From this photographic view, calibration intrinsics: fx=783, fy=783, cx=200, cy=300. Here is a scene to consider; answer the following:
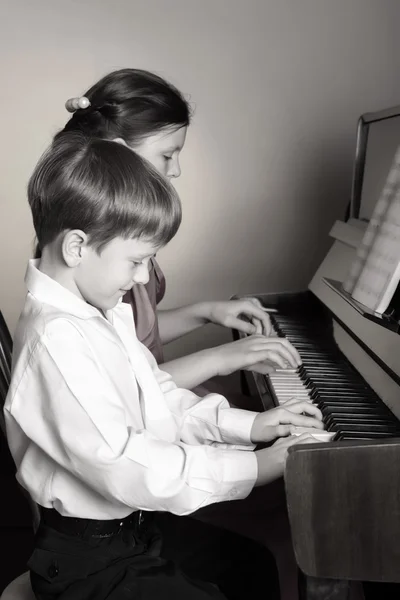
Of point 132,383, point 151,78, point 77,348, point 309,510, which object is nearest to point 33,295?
point 77,348

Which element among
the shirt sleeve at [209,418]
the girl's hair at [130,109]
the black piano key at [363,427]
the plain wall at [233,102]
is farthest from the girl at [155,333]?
the plain wall at [233,102]

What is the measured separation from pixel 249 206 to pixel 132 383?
1897 millimetres

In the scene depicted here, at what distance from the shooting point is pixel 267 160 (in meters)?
3.21

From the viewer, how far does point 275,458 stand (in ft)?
4.27

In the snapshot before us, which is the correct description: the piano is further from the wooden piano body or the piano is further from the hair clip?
the hair clip

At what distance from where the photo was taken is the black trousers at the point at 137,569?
1298 mm

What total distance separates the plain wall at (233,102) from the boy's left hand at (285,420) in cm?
186

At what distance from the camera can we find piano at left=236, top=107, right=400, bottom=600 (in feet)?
3.66

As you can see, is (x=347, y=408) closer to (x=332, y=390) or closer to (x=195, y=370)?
(x=332, y=390)

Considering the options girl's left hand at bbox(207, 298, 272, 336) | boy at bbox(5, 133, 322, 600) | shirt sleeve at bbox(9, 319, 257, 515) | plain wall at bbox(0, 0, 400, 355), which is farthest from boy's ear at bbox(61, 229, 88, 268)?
plain wall at bbox(0, 0, 400, 355)

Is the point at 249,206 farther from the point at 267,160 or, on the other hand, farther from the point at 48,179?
A: the point at 48,179

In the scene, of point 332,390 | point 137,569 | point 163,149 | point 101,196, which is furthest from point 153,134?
point 137,569

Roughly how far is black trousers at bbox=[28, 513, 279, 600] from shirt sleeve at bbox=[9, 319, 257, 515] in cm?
13

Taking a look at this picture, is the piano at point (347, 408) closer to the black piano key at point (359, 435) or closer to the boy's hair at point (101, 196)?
the black piano key at point (359, 435)
